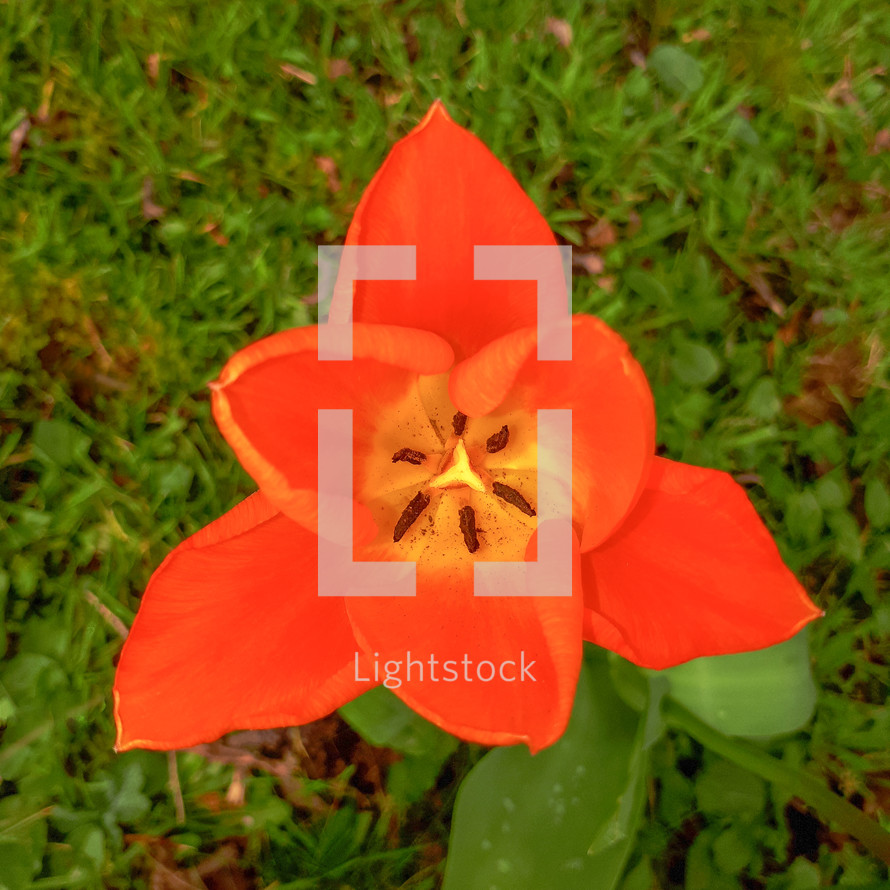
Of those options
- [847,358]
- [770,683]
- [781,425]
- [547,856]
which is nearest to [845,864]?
[770,683]

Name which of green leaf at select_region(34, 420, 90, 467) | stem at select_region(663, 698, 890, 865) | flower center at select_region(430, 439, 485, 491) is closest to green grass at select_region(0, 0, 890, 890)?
green leaf at select_region(34, 420, 90, 467)

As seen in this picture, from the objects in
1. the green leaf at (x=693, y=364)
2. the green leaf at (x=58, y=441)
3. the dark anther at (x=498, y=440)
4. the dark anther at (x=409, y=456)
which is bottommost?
the green leaf at (x=58, y=441)

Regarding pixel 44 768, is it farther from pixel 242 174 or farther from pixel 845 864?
pixel 845 864

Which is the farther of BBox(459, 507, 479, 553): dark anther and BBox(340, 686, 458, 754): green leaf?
BBox(340, 686, 458, 754): green leaf

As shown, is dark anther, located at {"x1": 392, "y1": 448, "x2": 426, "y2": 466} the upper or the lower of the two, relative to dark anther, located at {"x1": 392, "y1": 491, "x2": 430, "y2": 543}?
upper

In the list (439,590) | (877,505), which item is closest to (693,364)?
(877,505)

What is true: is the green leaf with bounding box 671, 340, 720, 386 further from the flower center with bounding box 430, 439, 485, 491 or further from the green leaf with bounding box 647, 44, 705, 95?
the flower center with bounding box 430, 439, 485, 491

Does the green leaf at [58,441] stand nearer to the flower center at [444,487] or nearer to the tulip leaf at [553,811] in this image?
the flower center at [444,487]

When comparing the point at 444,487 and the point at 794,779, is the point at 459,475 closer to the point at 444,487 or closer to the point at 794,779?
the point at 444,487

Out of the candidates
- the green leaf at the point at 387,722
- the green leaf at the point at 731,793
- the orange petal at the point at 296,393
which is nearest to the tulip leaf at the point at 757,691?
the green leaf at the point at 731,793
